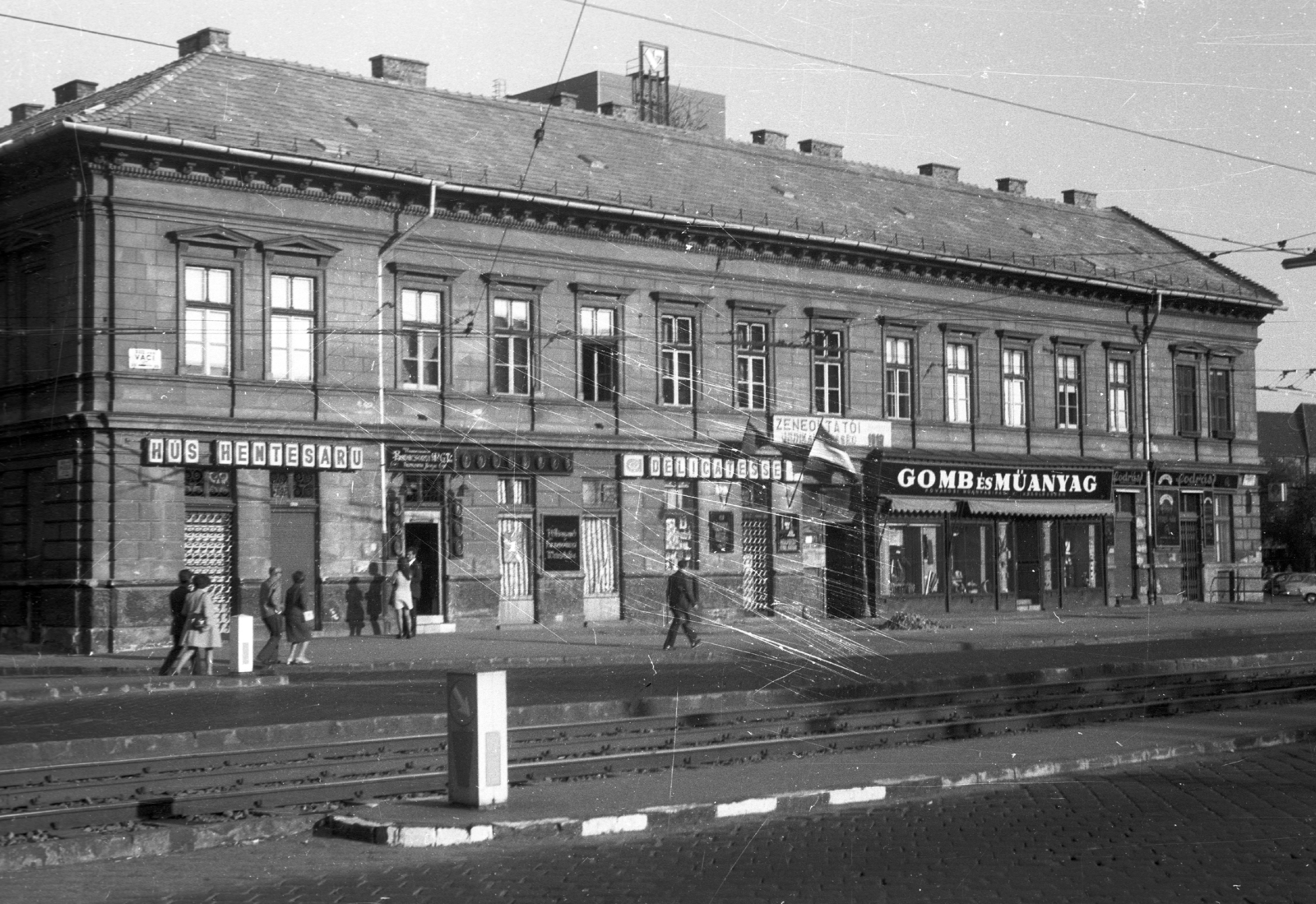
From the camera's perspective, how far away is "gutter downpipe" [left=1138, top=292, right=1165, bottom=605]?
48.0m

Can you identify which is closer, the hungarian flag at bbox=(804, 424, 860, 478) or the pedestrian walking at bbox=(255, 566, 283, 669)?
the pedestrian walking at bbox=(255, 566, 283, 669)

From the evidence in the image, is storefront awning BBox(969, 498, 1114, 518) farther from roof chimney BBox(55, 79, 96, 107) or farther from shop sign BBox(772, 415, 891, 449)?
roof chimney BBox(55, 79, 96, 107)

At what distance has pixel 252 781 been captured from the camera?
44.7 ft

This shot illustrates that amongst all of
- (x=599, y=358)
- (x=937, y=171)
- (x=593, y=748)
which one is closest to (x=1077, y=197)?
(x=937, y=171)

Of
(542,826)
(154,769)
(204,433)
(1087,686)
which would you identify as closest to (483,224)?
(204,433)

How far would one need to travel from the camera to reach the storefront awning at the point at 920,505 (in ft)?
136

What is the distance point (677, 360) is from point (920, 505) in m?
8.02

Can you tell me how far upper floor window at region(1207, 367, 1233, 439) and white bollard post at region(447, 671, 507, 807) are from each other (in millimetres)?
42419

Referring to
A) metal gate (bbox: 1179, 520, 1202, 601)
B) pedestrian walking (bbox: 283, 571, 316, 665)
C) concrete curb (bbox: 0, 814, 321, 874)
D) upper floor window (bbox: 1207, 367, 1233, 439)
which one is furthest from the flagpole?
concrete curb (bbox: 0, 814, 321, 874)

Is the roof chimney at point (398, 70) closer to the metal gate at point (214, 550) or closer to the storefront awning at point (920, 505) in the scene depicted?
the metal gate at point (214, 550)

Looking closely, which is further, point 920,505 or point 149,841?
point 920,505

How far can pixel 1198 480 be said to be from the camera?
49.6 m

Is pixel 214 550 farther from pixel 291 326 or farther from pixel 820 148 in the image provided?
pixel 820 148

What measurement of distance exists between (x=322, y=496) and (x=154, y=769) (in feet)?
59.8
